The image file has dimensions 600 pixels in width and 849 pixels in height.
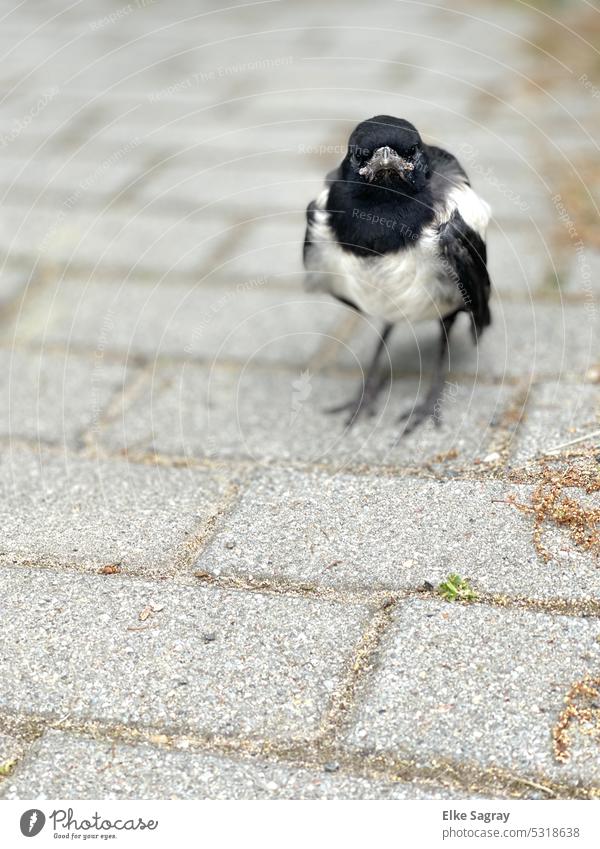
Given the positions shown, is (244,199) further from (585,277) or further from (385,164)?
(385,164)

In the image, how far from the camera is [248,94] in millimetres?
6414

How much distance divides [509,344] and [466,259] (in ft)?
2.47

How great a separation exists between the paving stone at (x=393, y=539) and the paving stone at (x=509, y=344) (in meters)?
0.81

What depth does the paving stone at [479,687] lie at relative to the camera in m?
1.97

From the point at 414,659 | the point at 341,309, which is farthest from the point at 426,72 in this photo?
the point at 414,659

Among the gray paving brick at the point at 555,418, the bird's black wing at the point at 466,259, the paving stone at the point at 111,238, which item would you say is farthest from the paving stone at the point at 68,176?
the gray paving brick at the point at 555,418

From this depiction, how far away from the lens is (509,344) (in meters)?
3.71

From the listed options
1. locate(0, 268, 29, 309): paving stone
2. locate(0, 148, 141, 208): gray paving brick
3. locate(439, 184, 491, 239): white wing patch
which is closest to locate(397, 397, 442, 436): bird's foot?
locate(439, 184, 491, 239): white wing patch

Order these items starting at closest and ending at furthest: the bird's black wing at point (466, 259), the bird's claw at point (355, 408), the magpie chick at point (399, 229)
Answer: the magpie chick at point (399, 229) < the bird's black wing at point (466, 259) < the bird's claw at point (355, 408)

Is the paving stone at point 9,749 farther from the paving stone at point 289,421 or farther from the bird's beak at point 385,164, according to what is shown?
the bird's beak at point 385,164

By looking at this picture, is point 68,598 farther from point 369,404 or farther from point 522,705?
point 369,404

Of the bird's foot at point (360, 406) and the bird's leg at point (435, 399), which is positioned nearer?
the bird's leg at point (435, 399)

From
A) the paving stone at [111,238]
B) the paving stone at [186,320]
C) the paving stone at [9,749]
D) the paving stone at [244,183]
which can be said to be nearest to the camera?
the paving stone at [9,749]

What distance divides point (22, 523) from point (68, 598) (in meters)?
0.45
